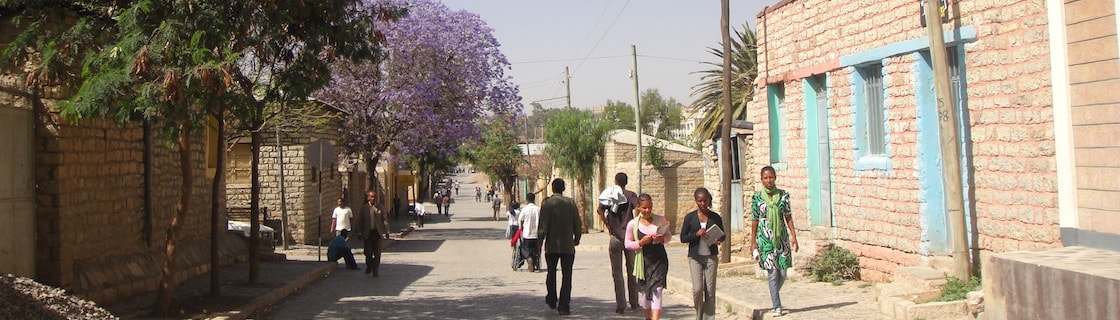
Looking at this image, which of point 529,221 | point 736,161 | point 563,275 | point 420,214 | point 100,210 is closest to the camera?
point 563,275

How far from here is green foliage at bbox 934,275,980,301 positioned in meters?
10.3

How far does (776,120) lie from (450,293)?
5.64 metres

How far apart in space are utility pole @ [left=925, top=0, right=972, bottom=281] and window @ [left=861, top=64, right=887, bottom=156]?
2179 mm

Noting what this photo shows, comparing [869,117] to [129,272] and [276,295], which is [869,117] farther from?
[129,272]

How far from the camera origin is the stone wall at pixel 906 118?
10055 millimetres

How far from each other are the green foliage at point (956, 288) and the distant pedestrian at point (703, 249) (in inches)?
84.8

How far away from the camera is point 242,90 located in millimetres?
11070

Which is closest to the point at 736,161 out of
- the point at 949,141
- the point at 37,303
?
the point at 949,141

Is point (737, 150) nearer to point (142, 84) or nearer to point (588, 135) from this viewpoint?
point (142, 84)

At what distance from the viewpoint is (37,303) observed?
9508 millimetres

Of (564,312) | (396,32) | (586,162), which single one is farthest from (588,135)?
(564,312)

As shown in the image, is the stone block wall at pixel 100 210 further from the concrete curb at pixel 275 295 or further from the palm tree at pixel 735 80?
the palm tree at pixel 735 80

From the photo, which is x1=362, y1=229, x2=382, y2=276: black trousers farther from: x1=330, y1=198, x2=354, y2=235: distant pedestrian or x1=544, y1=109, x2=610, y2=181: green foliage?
x1=544, y1=109, x2=610, y2=181: green foliage

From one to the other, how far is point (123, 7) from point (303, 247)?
16.8m
